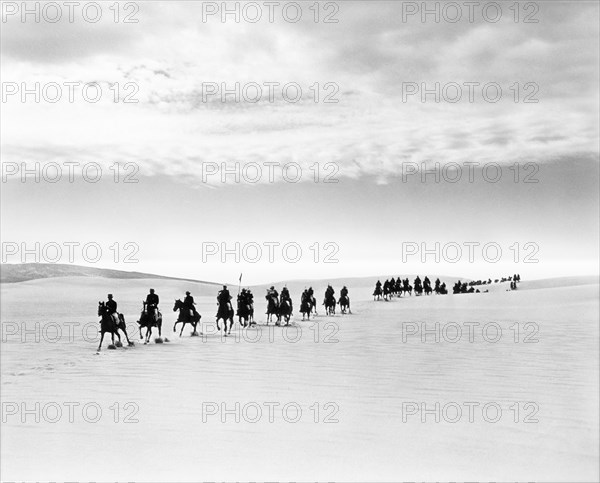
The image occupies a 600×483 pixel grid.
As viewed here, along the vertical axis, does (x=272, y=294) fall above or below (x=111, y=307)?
above

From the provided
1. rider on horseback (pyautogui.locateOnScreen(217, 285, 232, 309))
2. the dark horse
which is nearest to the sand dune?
the dark horse

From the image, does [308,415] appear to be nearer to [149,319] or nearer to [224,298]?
[149,319]

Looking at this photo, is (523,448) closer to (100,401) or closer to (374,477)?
(374,477)

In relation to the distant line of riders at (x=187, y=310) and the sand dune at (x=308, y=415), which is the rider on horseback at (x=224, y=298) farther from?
the sand dune at (x=308, y=415)

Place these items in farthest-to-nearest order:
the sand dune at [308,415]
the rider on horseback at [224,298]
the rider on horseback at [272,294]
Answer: the rider on horseback at [272,294] < the rider on horseback at [224,298] < the sand dune at [308,415]

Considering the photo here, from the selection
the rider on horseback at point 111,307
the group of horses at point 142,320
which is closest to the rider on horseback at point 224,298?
the group of horses at point 142,320

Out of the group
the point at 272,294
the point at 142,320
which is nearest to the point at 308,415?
the point at 142,320

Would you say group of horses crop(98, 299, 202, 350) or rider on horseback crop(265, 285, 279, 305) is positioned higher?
rider on horseback crop(265, 285, 279, 305)

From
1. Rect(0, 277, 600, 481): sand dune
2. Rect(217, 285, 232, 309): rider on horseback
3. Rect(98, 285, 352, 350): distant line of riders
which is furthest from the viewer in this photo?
Rect(217, 285, 232, 309): rider on horseback

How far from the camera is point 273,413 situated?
7.21 m

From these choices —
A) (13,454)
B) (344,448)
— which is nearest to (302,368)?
(344,448)

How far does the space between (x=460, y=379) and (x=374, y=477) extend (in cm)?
262

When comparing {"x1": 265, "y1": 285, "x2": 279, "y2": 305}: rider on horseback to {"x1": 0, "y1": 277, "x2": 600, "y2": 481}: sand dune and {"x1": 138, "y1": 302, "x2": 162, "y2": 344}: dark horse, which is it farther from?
{"x1": 0, "y1": 277, "x2": 600, "y2": 481}: sand dune

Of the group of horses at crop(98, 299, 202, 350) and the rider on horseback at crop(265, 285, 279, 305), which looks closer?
the group of horses at crop(98, 299, 202, 350)
